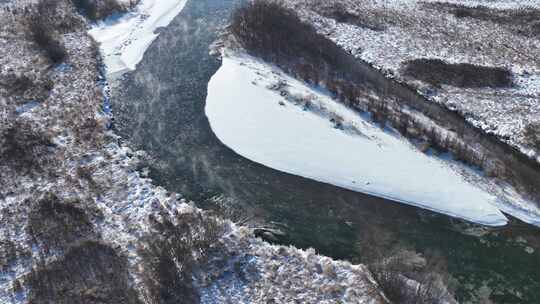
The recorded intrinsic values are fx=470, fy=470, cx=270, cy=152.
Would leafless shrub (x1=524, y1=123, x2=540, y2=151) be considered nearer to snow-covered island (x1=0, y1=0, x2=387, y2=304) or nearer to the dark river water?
the dark river water

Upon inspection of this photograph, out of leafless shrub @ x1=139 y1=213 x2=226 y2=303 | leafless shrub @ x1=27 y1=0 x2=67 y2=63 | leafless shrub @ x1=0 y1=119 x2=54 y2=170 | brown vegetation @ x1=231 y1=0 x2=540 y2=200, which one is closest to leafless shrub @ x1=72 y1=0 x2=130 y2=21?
leafless shrub @ x1=27 y1=0 x2=67 y2=63

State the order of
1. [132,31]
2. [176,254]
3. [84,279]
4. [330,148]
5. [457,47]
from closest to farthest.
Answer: [84,279], [176,254], [330,148], [457,47], [132,31]

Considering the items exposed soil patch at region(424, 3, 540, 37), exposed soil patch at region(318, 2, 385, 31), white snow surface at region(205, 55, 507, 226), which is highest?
exposed soil patch at region(424, 3, 540, 37)

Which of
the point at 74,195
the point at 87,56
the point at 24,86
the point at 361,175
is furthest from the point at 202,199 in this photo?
the point at 87,56

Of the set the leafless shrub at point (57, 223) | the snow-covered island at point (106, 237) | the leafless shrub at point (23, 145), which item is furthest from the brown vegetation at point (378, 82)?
the leafless shrub at point (57, 223)

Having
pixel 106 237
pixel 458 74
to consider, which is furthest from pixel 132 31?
pixel 458 74

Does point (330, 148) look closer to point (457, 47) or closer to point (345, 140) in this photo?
point (345, 140)

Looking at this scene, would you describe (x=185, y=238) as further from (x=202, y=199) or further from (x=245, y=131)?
(x=245, y=131)
